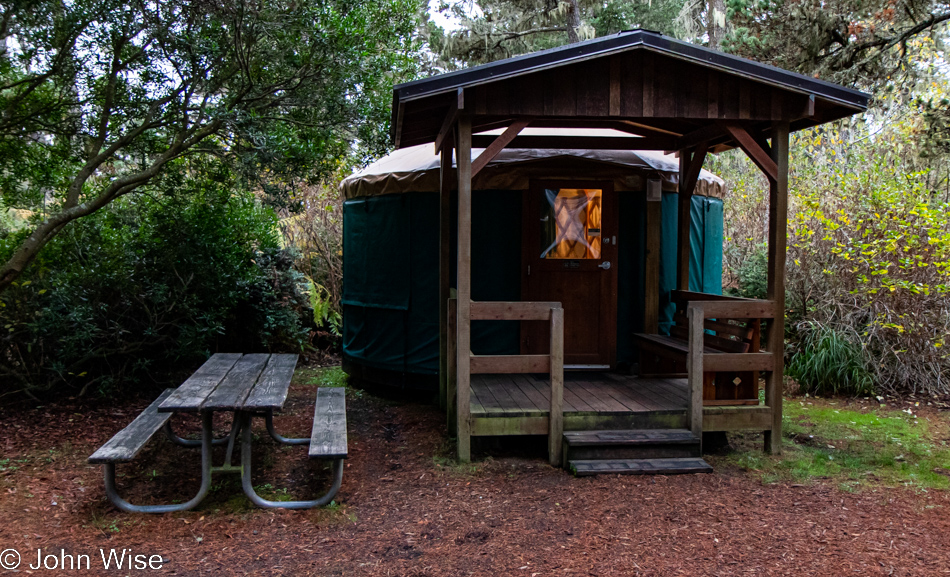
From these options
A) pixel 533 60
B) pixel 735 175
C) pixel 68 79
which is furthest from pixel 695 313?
pixel 735 175

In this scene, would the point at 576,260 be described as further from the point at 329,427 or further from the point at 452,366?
the point at 329,427

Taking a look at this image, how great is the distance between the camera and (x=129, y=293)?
6.19 meters

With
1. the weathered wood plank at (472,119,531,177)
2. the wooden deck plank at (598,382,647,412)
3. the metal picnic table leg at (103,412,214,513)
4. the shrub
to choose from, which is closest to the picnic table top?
the metal picnic table leg at (103,412,214,513)

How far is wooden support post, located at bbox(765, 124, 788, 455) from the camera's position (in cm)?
490

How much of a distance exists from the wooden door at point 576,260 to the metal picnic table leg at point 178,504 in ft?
10.5

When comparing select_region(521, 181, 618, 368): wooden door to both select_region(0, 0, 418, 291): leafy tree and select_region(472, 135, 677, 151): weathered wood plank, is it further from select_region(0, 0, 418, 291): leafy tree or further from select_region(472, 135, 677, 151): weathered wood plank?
select_region(0, 0, 418, 291): leafy tree

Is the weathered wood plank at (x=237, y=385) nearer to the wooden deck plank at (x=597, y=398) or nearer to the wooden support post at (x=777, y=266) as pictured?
the wooden deck plank at (x=597, y=398)

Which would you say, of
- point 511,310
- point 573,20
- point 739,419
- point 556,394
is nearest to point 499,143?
point 511,310

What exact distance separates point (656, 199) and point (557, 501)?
129 inches

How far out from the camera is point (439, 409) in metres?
6.62

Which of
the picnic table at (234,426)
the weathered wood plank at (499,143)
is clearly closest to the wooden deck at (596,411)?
the picnic table at (234,426)

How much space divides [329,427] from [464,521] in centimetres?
101

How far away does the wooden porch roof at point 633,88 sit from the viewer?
4445 mm

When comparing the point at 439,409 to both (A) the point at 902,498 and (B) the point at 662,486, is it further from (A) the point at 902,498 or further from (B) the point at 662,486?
(A) the point at 902,498
